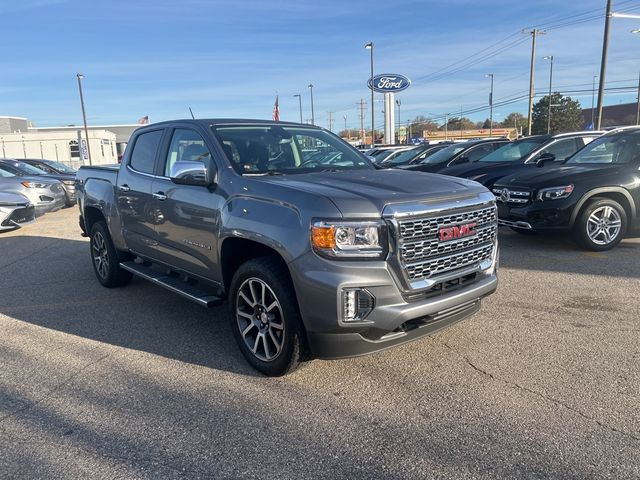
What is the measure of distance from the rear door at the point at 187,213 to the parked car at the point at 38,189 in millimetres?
9318

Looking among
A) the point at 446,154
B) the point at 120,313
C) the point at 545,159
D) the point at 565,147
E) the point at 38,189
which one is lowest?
the point at 120,313

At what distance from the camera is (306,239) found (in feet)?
10.7

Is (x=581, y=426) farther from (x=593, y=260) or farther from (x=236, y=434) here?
(x=593, y=260)

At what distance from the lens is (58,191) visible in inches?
555

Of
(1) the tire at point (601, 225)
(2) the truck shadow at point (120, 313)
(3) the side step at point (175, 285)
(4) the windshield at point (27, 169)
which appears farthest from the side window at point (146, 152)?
(4) the windshield at point (27, 169)

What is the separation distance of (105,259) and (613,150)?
25.0ft

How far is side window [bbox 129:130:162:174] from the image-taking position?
17.3ft

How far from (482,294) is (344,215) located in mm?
1320

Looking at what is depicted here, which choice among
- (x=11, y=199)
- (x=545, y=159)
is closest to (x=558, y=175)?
(x=545, y=159)

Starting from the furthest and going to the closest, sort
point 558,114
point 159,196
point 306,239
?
point 558,114, point 159,196, point 306,239

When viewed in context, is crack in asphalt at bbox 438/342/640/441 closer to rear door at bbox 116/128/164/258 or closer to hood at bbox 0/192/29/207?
rear door at bbox 116/128/164/258

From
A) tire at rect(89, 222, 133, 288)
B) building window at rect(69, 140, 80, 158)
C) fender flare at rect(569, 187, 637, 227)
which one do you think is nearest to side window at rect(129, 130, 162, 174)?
tire at rect(89, 222, 133, 288)

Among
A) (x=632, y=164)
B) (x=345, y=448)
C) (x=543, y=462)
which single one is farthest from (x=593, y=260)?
(x=345, y=448)

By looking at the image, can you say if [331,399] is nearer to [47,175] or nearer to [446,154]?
[446,154]
